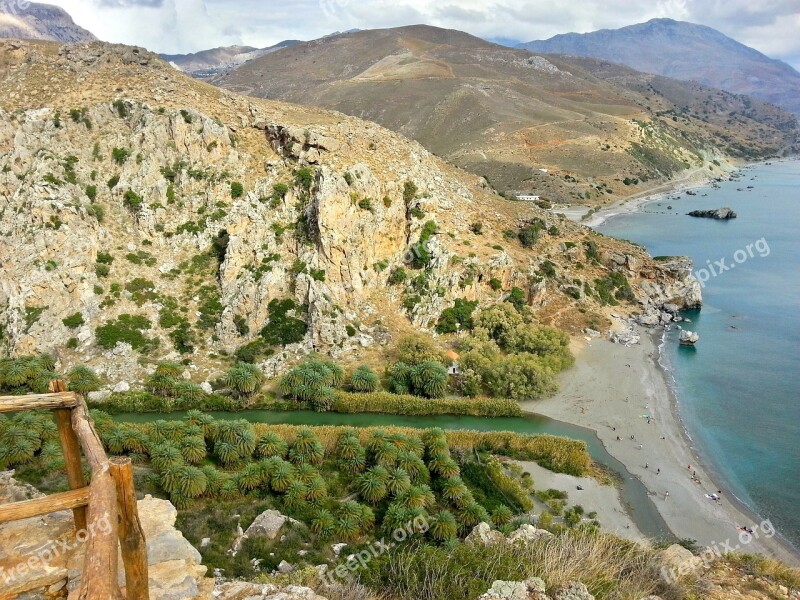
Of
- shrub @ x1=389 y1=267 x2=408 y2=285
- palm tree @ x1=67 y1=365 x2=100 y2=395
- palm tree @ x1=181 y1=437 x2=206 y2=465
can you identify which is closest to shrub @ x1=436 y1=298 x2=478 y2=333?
shrub @ x1=389 y1=267 x2=408 y2=285

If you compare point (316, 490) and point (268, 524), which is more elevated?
point (316, 490)

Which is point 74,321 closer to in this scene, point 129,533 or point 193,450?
point 193,450

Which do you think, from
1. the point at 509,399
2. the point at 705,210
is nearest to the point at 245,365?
the point at 509,399

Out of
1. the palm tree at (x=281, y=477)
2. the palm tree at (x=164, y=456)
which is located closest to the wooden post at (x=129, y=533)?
the palm tree at (x=281, y=477)

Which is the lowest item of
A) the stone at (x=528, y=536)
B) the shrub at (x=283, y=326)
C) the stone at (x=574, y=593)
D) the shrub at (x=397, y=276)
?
the stone at (x=528, y=536)

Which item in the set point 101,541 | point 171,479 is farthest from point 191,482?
point 101,541

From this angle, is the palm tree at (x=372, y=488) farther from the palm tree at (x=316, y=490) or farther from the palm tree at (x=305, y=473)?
the palm tree at (x=305, y=473)
